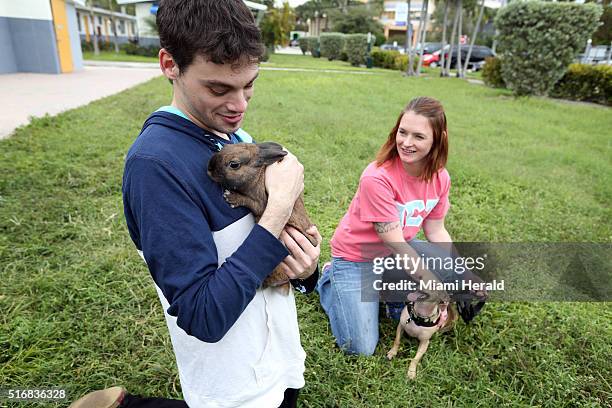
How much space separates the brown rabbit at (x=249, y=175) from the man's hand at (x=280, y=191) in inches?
1.3

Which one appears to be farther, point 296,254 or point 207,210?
point 296,254

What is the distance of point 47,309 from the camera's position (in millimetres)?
2875

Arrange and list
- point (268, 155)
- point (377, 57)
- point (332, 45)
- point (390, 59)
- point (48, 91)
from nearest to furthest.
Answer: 1. point (268, 155)
2. point (48, 91)
3. point (390, 59)
4. point (377, 57)
5. point (332, 45)

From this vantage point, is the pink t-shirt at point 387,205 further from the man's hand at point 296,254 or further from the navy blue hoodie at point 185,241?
the navy blue hoodie at point 185,241

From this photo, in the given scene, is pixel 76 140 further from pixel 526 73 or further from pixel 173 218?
pixel 526 73

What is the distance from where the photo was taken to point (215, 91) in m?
1.13

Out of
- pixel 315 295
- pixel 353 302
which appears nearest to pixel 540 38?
pixel 315 295

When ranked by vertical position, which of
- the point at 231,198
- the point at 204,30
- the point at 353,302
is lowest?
the point at 353,302

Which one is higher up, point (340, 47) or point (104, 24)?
point (104, 24)

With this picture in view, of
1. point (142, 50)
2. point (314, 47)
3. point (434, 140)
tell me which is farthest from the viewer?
point (314, 47)

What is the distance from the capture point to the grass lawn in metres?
2.49

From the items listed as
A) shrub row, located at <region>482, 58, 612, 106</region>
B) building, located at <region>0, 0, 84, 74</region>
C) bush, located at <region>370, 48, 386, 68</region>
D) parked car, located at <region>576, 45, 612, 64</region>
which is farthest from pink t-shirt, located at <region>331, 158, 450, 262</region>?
parked car, located at <region>576, 45, 612, 64</region>

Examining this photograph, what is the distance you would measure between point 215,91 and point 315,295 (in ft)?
7.95

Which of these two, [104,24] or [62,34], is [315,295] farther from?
[104,24]
